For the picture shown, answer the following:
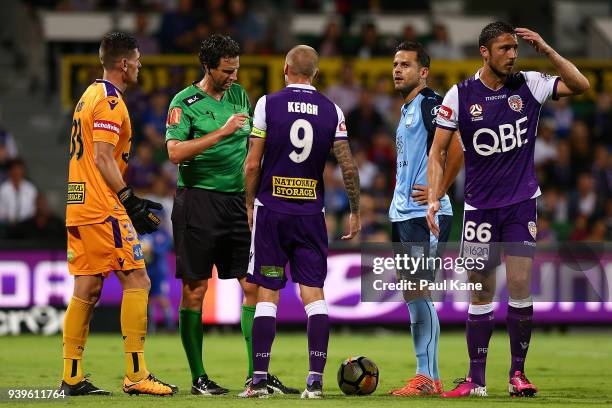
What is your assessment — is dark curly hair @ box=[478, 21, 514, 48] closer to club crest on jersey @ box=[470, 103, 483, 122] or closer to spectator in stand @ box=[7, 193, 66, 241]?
club crest on jersey @ box=[470, 103, 483, 122]

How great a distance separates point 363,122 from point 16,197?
564 centimetres

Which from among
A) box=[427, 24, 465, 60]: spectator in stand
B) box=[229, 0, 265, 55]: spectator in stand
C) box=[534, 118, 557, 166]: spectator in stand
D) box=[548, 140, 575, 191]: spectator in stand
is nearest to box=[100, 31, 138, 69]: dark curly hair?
box=[548, 140, 575, 191]: spectator in stand

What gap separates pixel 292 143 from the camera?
29.3 ft

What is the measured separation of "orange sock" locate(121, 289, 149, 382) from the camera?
29.9 ft

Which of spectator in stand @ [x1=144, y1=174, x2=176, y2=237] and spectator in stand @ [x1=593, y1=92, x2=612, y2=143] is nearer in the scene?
spectator in stand @ [x1=144, y1=174, x2=176, y2=237]

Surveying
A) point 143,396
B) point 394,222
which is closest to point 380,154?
point 394,222

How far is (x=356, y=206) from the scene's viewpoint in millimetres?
9125

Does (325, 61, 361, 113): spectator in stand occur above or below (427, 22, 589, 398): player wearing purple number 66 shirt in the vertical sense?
above

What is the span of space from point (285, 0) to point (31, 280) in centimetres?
973

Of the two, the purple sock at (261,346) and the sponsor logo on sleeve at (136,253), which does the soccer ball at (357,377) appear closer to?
the purple sock at (261,346)

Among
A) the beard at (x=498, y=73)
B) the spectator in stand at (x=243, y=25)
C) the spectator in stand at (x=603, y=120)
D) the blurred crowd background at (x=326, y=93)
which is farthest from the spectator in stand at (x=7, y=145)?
the beard at (x=498, y=73)

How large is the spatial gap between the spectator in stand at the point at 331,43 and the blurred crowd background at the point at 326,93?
24 millimetres

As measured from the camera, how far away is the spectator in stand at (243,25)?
21.3 metres

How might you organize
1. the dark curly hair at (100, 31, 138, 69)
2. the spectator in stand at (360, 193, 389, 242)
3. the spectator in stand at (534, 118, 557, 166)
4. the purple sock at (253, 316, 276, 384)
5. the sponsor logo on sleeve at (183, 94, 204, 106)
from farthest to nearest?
1. the spectator in stand at (534, 118, 557, 166)
2. the spectator in stand at (360, 193, 389, 242)
3. the sponsor logo on sleeve at (183, 94, 204, 106)
4. the dark curly hair at (100, 31, 138, 69)
5. the purple sock at (253, 316, 276, 384)
